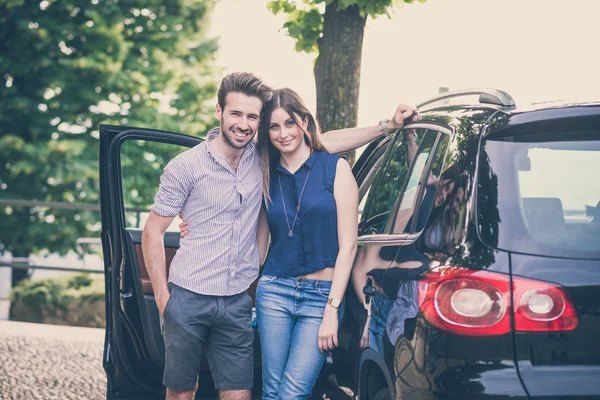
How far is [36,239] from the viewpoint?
1888cm

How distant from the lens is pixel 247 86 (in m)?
3.90

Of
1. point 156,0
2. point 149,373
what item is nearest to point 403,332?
point 149,373

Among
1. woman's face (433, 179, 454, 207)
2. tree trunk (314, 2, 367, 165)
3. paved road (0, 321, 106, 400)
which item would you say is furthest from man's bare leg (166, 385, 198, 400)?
tree trunk (314, 2, 367, 165)

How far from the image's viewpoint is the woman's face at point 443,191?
3.01 m

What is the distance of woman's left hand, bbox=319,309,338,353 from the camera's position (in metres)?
3.67

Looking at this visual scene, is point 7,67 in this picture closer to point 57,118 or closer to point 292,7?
point 57,118

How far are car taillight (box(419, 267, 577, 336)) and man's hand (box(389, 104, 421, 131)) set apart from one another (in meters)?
1.28

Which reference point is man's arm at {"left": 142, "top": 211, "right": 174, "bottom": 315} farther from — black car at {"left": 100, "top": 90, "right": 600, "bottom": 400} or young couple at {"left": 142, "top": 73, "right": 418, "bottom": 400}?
black car at {"left": 100, "top": 90, "right": 600, "bottom": 400}

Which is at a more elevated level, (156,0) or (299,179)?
(156,0)

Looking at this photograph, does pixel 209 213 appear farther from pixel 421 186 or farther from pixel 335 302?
pixel 421 186

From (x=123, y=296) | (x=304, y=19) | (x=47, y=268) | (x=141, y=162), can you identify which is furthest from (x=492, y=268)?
(x=47, y=268)

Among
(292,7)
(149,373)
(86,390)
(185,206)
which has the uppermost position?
(292,7)

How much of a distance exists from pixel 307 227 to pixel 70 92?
1578 cm

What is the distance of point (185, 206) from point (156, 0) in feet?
53.7
